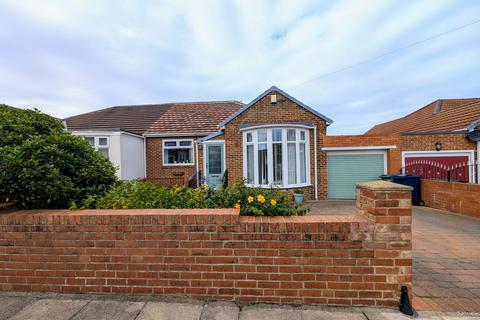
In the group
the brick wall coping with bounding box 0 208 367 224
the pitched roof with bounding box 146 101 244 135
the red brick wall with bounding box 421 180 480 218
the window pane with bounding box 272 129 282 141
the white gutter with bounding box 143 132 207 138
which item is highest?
the pitched roof with bounding box 146 101 244 135

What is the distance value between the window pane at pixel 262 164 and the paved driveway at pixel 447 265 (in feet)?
16.7

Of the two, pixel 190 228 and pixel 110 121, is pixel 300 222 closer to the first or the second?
pixel 190 228

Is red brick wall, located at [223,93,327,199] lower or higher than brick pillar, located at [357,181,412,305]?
higher

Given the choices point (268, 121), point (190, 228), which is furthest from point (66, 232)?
point (268, 121)

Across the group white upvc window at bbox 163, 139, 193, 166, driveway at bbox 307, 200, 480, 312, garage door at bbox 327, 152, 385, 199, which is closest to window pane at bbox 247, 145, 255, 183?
garage door at bbox 327, 152, 385, 199

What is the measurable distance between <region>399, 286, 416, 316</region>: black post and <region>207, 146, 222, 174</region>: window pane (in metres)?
9.30

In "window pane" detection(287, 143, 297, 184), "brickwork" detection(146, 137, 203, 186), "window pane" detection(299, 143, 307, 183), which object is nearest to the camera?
"window pane" detection(287, 143, 297, 184)

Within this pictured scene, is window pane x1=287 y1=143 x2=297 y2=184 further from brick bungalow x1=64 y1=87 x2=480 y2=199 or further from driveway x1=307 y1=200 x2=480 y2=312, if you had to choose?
driveway x1=307 y1=200 x2=480 y2=312

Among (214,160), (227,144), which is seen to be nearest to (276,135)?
(227,144)

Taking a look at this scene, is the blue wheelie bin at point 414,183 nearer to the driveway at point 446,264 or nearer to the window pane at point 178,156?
the driveway at point 446,264

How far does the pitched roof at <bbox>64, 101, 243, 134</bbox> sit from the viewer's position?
46.4 feet

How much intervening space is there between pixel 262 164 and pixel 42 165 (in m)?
7.47

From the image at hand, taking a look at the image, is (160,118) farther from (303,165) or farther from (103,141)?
(303,165)

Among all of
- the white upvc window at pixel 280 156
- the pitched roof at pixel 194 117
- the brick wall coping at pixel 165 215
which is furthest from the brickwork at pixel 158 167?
the brick wall coping at pixel 165 215
